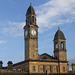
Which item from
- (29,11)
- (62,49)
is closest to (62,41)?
(62,49)

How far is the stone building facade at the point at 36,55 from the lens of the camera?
77.6 metres

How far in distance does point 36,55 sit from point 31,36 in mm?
6362

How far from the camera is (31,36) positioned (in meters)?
79.1

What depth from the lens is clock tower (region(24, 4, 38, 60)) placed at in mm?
77738

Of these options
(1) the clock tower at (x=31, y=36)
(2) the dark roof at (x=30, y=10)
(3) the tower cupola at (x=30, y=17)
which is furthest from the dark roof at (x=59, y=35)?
(2) the dark roof at (x=30, y=10)

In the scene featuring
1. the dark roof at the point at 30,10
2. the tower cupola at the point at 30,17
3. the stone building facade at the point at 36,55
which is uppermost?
the dark roof at the point at 30,10

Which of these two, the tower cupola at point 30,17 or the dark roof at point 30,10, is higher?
the dark roof at point 30,10

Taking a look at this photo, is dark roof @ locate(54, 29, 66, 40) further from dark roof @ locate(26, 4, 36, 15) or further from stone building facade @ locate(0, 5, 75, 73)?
dark roof @ locate(26, 4, 36, 15)

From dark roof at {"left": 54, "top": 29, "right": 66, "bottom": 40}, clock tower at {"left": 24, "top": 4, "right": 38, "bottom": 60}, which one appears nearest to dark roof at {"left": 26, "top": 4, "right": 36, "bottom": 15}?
clock tower at {"left": 24, "top": 4, "right": 38, "bottom": 60}

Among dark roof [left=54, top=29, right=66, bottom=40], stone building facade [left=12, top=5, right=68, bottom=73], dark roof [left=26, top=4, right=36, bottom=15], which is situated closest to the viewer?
stone building facade [left=12, top=5, right=68, bottom=73]

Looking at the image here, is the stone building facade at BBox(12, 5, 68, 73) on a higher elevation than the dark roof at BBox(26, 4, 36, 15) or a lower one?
lower

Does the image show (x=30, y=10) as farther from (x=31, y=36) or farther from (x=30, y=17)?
(x=31, y=36)

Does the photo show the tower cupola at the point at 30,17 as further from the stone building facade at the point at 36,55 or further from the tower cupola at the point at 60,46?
the tower cupola at the point at 60,46

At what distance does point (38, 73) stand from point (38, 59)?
4.85 metres
